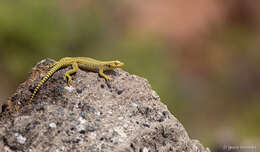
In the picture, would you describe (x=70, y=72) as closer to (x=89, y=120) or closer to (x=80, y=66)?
(x=80, y=66)

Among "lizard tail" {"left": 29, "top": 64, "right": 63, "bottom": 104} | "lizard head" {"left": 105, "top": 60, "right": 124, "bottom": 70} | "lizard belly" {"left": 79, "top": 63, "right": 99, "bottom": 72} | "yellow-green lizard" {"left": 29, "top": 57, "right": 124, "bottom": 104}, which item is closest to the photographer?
"lizard tail" {"left": 29, "top": 64, "right": 63, "bottom": 104}

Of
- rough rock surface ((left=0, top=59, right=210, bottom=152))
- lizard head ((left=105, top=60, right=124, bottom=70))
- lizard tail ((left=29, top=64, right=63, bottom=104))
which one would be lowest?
rough rock surface ((left=0, top=59, right=210, bottom=152))

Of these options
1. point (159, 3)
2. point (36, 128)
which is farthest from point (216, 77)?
point (36, 128)

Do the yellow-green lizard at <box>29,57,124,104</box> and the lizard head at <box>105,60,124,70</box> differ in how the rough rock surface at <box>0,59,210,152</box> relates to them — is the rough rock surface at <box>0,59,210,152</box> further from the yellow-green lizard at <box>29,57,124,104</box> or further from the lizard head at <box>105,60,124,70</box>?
the lizard head at <box>105,60,124,70</box>

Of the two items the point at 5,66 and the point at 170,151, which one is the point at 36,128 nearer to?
the point at 170,151

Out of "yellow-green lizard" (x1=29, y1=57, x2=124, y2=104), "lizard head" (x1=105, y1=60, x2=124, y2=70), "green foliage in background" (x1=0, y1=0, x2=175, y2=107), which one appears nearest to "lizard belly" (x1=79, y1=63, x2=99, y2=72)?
"yellow-green lizard" (x1=29, y1=57, x2=124, y2=104)

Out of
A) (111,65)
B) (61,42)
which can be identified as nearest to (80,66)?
(111,65)
